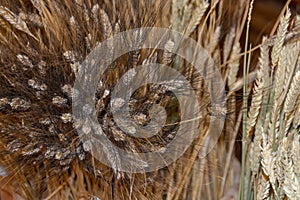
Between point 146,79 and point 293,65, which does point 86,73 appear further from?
point 293,65

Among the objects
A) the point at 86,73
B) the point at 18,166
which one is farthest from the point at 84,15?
the point at 18,166

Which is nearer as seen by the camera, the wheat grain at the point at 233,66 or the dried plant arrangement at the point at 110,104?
the dried plant arrangement at the point at 110,104

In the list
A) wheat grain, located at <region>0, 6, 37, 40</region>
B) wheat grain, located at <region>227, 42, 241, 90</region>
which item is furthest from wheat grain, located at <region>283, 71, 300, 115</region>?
wheat grain, located at <region>0, 6, 37, 40</region>

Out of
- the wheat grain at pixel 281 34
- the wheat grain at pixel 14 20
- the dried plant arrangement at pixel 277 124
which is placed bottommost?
the dried plant arrangement at pixel 277 124

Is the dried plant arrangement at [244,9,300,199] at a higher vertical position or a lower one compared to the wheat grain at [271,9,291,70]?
lower

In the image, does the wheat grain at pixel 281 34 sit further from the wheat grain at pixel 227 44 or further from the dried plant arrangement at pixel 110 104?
the wheat grain at pixel 227 44

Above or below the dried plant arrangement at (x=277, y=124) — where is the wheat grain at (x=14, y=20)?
above

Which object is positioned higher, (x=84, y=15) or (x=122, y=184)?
(x=84, y=15)

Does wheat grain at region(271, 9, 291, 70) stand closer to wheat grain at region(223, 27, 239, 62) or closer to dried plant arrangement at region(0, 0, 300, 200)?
dried plant arrangement at region(0, 0, 300, 200)

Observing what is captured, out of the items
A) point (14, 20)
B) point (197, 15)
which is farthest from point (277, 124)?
point (14, 20)

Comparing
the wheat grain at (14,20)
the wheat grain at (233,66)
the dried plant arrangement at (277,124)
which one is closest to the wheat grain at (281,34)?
the dried plant arrangement at (277,124)

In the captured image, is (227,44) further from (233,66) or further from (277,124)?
(277,124)
